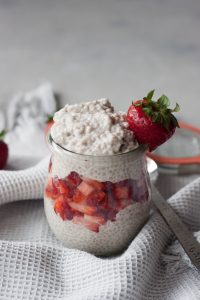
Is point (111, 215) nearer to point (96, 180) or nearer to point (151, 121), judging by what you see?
point (96, 180)

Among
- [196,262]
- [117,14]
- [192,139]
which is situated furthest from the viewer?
[117,14]

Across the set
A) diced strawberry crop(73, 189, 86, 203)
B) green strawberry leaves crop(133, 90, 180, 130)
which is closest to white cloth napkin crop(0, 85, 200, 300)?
diced strawberry crop(73, 189, 86, 203)

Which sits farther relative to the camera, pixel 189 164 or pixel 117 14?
pixel 117 14

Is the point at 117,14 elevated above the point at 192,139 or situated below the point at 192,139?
above

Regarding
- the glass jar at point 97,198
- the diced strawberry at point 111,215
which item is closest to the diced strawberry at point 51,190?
the glass jar at point 97,198

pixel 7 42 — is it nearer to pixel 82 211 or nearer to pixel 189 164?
pixel 189 164

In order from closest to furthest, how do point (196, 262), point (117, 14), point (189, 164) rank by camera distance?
point (196, 262) < point (189, 164) < point (117, 14)

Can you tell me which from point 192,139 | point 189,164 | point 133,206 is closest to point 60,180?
point 133,206

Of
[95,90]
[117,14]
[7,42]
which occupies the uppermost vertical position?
[117,14]

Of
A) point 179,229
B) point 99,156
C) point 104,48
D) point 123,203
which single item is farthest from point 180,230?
point 104,48
